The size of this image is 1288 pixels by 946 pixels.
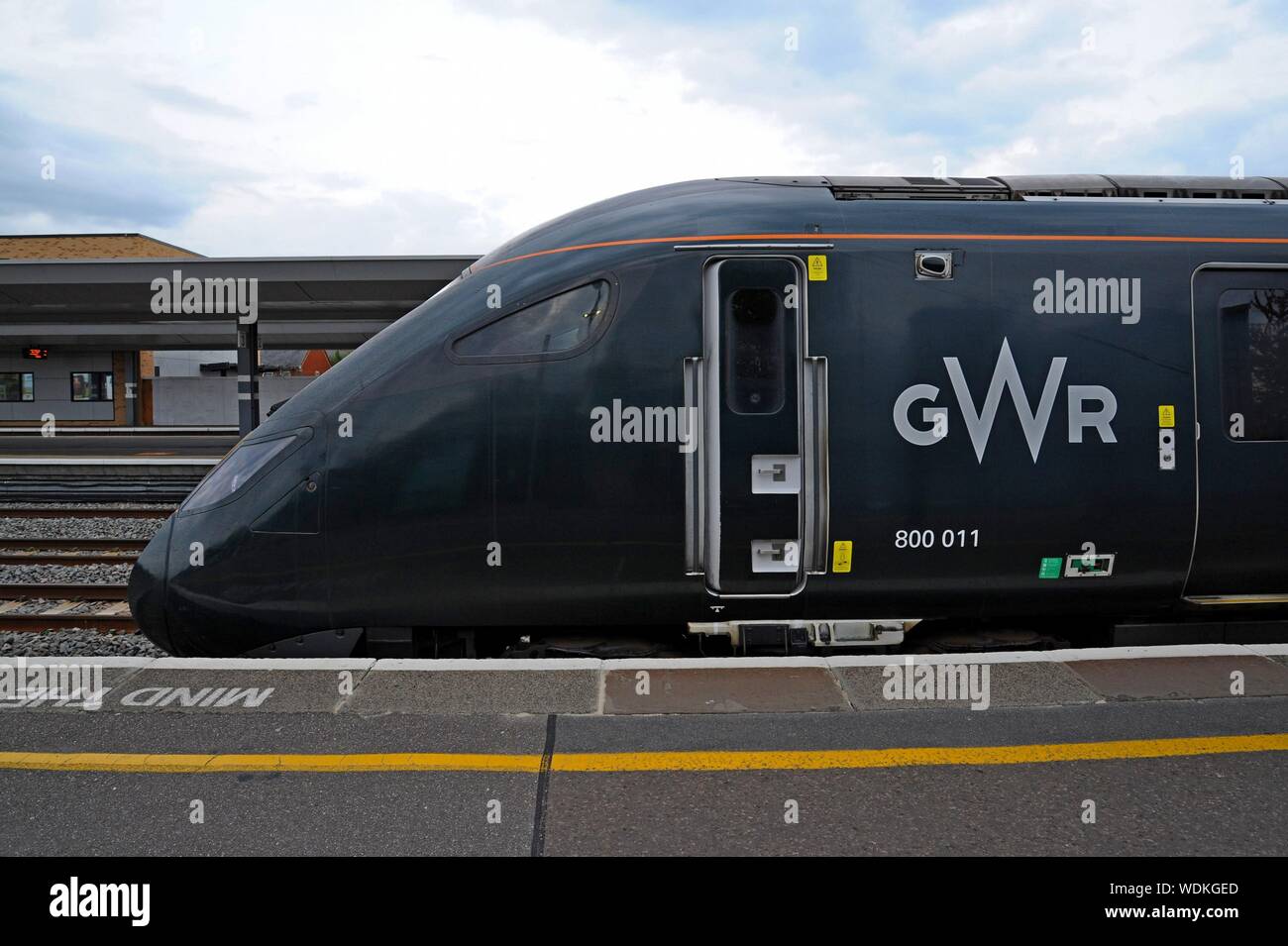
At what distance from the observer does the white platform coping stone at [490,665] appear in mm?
4367

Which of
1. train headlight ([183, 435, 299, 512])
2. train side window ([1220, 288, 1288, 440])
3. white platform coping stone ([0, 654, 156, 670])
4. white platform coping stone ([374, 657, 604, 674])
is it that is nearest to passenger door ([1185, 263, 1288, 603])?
train side window ([1220, 288, 1288, 440])

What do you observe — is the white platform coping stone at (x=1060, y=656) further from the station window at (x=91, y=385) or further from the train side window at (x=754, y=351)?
the station window at (x=91, y=385)

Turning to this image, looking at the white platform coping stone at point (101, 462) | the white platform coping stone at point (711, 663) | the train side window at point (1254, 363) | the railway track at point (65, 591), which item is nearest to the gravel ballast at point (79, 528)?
the railway track at point (65, 591)

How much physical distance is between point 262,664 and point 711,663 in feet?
7.79

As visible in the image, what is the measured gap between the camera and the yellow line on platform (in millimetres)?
3416

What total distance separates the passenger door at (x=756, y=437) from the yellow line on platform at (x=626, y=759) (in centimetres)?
123

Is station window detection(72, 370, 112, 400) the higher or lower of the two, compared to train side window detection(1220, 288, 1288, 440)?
higher

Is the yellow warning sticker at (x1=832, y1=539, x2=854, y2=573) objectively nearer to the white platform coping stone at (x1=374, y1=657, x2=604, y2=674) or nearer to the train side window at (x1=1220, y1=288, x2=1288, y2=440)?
the white platform coping stone at (x1=374, y1=657, x2=604, y2=674)

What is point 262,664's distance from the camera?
4.42 m

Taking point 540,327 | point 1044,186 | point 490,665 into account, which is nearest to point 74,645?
point 490,665

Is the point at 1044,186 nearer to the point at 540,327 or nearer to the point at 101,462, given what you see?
the point at 540,327

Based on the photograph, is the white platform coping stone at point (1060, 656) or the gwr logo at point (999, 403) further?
the gwr logo at point (999, 403)

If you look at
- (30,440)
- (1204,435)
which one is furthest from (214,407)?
(1204,435)

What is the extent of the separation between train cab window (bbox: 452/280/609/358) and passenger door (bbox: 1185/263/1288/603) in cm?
335
